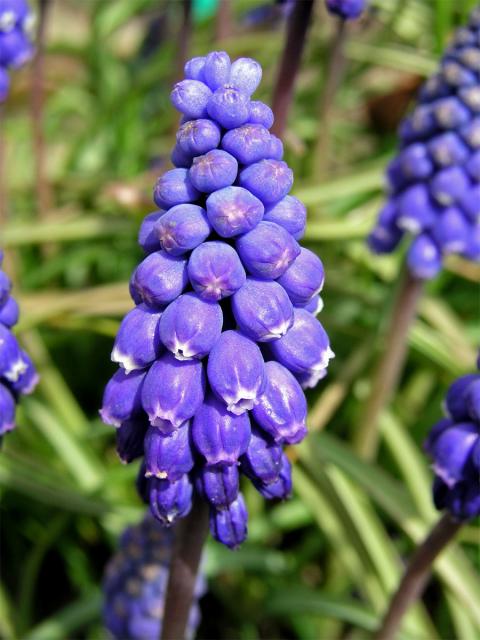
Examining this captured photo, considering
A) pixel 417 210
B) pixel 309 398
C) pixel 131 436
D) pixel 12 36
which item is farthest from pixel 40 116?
pixel 131 436

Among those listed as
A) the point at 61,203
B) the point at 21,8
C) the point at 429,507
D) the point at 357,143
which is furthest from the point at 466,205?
the point at 357,143

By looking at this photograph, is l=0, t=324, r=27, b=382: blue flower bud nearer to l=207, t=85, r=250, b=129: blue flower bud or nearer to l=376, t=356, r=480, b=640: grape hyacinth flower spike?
l=207, t=85, r=250, b=129: blue flower bud

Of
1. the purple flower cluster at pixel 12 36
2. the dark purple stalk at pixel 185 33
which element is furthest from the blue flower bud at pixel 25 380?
Result: the dark purple stalk at pixel 185 33

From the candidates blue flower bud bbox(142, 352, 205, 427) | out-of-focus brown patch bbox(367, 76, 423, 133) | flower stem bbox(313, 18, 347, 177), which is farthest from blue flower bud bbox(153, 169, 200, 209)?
out-of-focus brown patch bbox(367, 76, 423, 133)

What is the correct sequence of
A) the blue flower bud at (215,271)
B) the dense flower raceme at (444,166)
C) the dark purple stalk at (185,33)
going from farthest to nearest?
the dark purple stalk at (185,33) < the dense flower raceme at (444,166) < the blue flower bud at (215,271)

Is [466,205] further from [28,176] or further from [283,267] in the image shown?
[28,176]

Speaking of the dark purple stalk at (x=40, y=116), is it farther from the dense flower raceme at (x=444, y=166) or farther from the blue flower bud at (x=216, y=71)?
the blue flower bud at (x=216, y=71)

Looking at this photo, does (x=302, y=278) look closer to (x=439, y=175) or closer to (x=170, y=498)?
(x=170, y=498)
